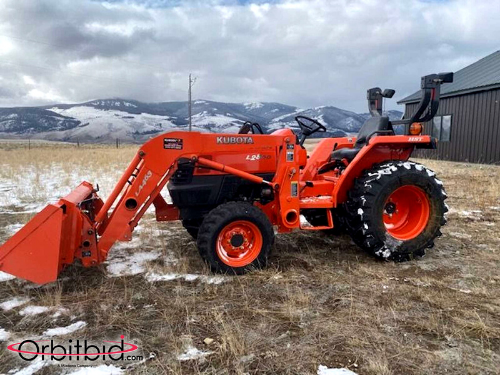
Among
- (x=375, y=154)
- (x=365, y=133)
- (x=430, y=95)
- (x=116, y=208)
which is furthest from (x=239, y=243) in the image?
(x=430, y=95)

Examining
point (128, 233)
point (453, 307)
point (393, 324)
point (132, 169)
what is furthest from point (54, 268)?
point (453, 307)

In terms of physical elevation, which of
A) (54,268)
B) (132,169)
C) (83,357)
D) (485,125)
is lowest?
(83,357)

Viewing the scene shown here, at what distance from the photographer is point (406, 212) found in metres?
4.65

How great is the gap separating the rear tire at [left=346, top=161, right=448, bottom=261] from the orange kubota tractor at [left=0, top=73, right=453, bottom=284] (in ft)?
0.04

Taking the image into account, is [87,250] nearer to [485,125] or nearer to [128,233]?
[128,233]

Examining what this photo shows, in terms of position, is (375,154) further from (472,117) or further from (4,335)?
(472,117)

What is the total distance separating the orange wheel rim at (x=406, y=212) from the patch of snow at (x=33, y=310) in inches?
136

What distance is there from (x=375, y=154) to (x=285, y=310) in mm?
2271

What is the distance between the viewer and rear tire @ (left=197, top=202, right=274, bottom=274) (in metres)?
3.71

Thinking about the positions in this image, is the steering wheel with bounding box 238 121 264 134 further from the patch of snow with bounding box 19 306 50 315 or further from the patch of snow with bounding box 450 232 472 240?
the patch of snow with bounding box 450 232 472 240

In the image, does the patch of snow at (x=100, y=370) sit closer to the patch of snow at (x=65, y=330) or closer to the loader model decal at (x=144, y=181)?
the patch of snow at (x=65, y=330)

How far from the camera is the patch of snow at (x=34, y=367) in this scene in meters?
2.29

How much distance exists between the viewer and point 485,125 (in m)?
14.0

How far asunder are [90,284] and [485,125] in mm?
14647
